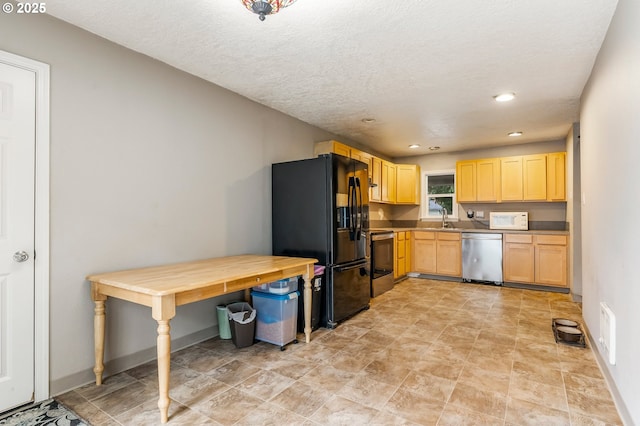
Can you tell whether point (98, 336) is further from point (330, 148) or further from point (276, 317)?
point (330, 148)

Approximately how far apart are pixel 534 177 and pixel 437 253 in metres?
1.99

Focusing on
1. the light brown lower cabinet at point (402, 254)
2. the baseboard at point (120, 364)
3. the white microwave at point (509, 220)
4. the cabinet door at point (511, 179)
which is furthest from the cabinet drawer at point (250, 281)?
the cabinet door at point (511, 179)

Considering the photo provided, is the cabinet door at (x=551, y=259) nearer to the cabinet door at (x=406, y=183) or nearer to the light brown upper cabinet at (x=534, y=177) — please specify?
the light brown upper cabinet at (x=534, y=177)

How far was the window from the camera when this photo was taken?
6.54 meters

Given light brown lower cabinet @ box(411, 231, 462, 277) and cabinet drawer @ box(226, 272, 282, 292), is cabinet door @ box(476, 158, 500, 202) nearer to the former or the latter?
light brown lower cabinet @ box(411, 231, 462, 277)

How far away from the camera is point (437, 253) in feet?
19.7

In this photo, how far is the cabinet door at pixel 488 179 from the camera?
5809 mm

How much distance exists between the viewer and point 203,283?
205 centimetres

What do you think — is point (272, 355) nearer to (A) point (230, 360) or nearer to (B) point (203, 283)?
(A) point (230, 360)

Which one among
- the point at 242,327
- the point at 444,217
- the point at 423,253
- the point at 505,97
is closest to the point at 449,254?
the point at 423,253

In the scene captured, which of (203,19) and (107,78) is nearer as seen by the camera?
(203,19)

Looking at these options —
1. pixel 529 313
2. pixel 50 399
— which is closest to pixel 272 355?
pixel 50 399

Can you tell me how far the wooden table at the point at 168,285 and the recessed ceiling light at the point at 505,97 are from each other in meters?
2.70

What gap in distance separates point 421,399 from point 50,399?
236cm
